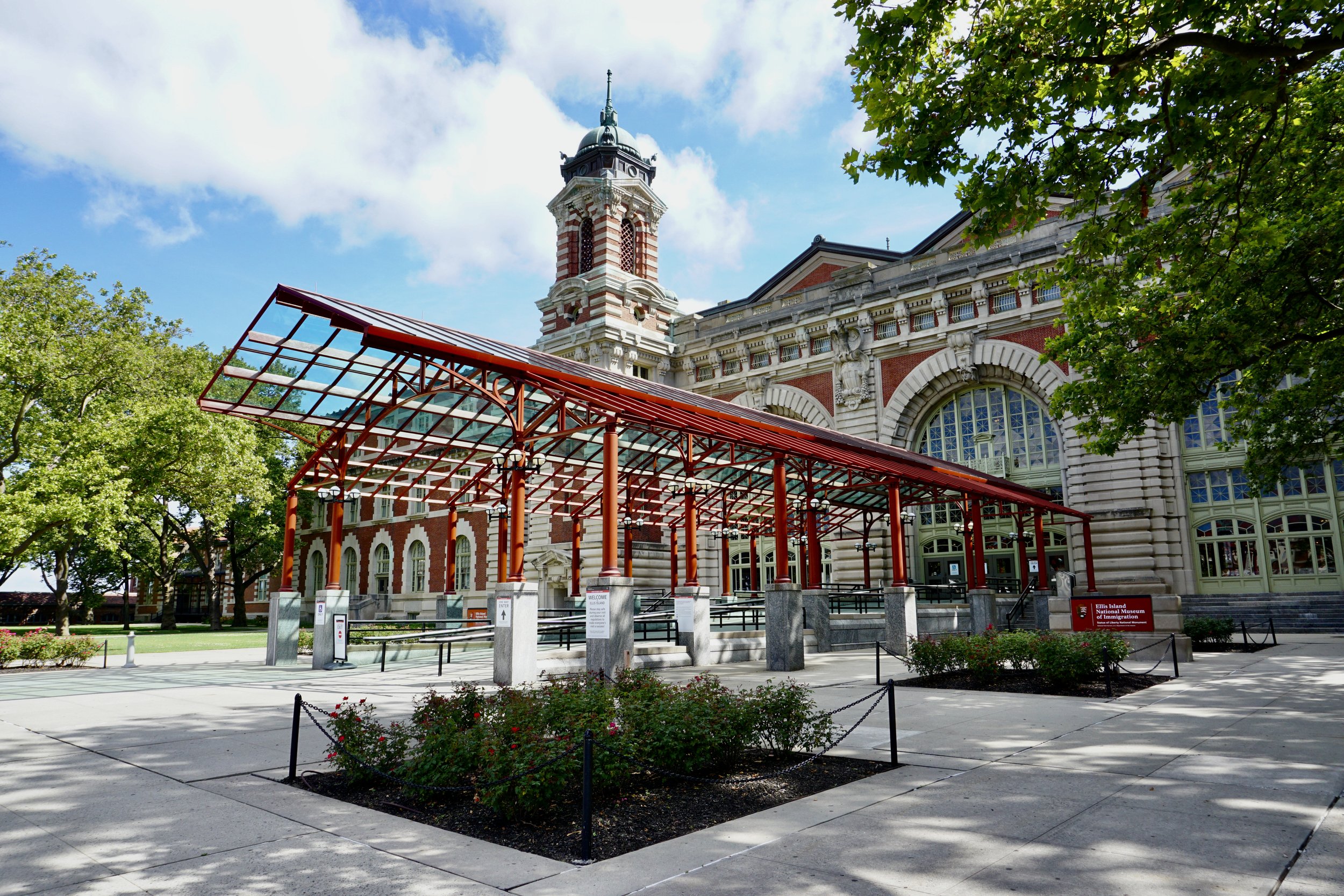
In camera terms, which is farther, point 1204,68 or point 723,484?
point 723,484

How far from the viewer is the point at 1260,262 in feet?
47.3

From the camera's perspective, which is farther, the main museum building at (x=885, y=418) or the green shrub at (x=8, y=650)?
the main museum building at (x=885, y=418)

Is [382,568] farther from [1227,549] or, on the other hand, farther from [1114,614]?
[1114,614]

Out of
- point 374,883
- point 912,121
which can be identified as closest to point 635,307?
point 912,121

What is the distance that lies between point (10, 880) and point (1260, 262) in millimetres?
18047

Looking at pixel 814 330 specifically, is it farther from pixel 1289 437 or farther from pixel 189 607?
pixel 189 607

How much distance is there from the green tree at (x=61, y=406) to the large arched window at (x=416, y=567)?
60.0 feet

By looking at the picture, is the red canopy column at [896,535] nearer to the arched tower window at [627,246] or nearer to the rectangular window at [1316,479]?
the rectangular window at [1316,479]

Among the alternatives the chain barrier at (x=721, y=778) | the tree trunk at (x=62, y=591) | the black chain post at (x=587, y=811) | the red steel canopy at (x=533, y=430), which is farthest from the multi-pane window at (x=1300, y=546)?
the tree trunk at (x=62, y=591)

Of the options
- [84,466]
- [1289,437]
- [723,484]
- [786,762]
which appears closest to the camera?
[786,762]

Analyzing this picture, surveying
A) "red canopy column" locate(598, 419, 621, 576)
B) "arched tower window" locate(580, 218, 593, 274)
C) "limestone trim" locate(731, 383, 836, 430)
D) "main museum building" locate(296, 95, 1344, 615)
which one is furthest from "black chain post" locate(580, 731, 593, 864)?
"arched tower window" locate(580, 218, 593, 274)

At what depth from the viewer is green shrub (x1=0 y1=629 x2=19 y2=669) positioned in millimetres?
19953

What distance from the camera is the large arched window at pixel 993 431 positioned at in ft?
118

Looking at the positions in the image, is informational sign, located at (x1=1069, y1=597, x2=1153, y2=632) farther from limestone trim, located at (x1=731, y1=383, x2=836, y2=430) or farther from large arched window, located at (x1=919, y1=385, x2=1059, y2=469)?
limestone trim, located at (x1=731, y1=383, x2=836, y2=430)
